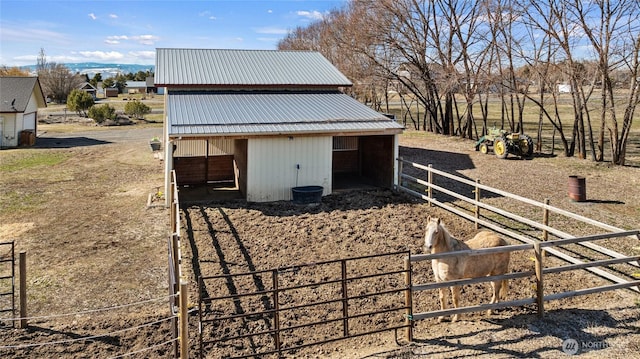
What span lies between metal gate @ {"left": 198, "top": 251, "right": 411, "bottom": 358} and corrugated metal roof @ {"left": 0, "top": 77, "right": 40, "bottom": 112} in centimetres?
2335

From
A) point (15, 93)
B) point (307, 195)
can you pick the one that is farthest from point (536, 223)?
point (15, 93)

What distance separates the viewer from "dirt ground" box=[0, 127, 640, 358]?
5691mm

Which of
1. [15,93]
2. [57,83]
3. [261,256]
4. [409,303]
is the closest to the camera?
[409,303]

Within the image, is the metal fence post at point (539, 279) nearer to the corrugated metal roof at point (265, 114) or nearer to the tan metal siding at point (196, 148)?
the corrugated metal roof at point (265, 114)

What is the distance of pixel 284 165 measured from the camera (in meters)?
12.9

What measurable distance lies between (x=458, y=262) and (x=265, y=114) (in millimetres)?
8914

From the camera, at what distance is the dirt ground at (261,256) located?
569 centimetres

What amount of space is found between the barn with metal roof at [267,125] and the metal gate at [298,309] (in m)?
5.19

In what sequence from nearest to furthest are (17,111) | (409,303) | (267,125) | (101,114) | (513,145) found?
(409,303), (267,125), (513,145), (17,111), (101,114)

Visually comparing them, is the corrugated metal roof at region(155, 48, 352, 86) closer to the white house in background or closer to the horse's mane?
the white house in background

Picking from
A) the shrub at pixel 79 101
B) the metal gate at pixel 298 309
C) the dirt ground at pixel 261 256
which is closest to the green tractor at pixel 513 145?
the dirt ground at pixel 261 256

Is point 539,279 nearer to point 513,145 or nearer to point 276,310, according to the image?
point 276,310

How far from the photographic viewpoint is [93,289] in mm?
7500

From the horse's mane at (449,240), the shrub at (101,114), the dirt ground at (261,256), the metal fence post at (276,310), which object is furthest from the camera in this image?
the shrub at (101,114)
